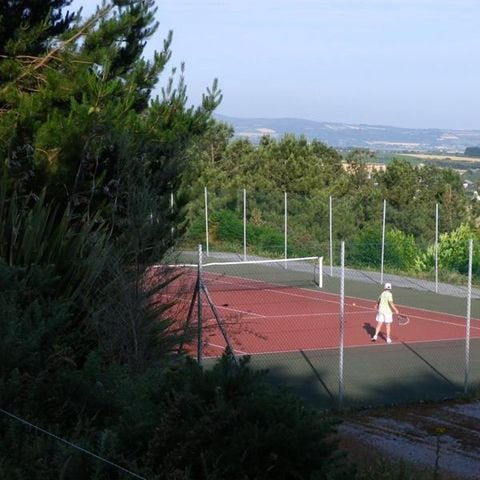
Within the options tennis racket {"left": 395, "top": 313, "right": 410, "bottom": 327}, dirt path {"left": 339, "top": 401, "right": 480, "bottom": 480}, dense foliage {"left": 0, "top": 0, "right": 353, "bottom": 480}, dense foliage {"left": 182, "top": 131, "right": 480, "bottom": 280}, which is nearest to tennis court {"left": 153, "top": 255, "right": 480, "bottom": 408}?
tennis racket {"left": 395, "top": 313, "right": 410, "bottom": 327}

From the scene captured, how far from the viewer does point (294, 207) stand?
3756cm

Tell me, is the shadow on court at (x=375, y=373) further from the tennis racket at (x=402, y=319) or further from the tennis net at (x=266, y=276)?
the tennis net at (x=266, y=276)

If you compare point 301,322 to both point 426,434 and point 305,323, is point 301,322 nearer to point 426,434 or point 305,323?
point 305,323

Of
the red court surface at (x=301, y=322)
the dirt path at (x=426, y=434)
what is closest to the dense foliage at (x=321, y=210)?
the red court surface at (x=301, y=322)

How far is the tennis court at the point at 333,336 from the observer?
17.4 metres

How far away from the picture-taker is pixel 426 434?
14133 mm

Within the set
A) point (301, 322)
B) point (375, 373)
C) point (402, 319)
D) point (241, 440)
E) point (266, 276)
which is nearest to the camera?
point (241, 440)

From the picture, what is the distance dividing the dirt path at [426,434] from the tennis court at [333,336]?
2.41ft

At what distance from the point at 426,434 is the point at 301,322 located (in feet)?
37.2

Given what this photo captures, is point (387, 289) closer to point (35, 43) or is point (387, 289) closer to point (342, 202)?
point (35, 43)

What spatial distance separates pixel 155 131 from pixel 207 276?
52.9ft

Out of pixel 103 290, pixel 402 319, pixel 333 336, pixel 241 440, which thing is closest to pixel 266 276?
pixel 402 319

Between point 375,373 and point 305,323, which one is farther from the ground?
point 375,373

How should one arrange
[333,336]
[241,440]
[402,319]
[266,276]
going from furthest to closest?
[266,276] < [402,319] < [333,336] < [241,440]
